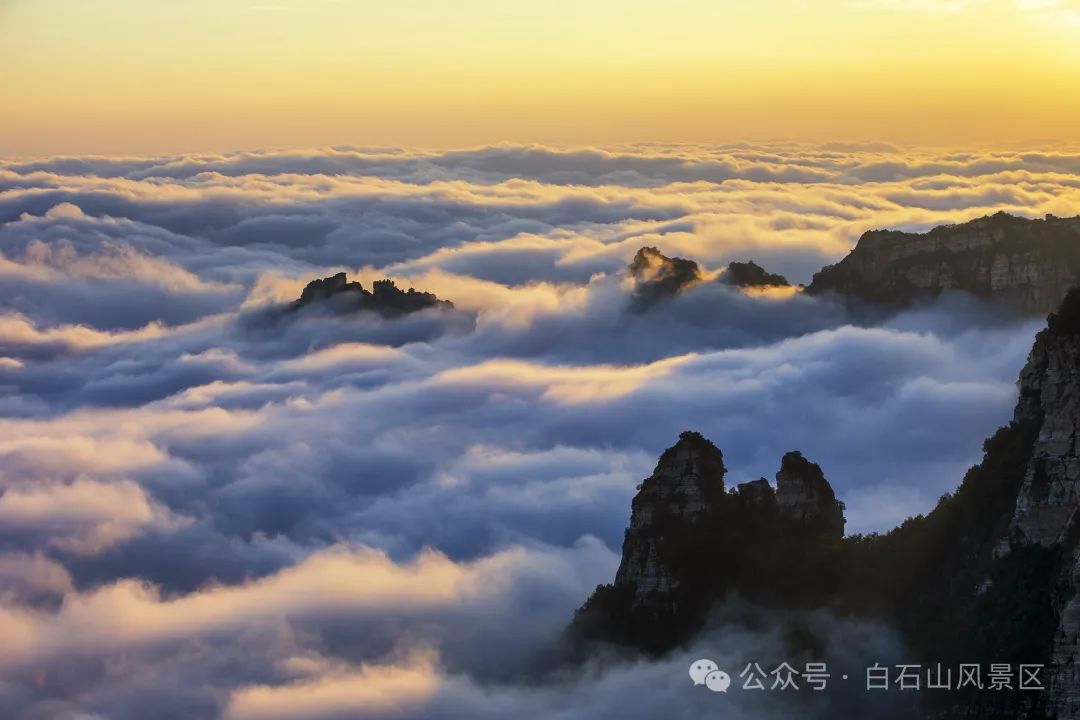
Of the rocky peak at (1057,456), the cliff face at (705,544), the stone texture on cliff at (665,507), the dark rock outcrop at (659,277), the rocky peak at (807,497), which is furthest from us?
the dark rock outcrop at (659,277)

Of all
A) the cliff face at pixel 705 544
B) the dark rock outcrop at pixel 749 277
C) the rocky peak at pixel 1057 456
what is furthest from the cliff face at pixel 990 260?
the rocky peak at pixel 1057 456

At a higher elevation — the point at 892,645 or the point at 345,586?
the point at 345,586

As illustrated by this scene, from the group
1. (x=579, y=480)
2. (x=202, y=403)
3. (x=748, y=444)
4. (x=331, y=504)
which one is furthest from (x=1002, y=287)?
(x=202, y=403)

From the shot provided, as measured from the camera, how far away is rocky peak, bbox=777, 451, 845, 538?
7281cm

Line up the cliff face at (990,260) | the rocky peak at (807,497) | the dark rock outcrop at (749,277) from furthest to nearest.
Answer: the dark rock outcrop at (749,277) < the cliff face at (990,260) < the rocky peak at (807,497)

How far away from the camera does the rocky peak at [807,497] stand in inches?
2867

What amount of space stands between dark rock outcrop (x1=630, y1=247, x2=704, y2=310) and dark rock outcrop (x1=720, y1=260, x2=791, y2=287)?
10.7 ft

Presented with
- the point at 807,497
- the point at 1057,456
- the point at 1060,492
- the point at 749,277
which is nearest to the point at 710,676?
the point at 807,497

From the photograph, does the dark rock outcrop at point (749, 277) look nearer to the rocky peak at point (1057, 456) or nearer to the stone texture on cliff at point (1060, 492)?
the stone texture on cliff at point (1060, 492)

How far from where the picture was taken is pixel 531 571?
99438 mm

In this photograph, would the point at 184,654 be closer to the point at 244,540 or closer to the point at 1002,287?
the point at 244,540

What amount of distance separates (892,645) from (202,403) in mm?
138584

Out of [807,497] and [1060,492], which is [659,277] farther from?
[1060,492]

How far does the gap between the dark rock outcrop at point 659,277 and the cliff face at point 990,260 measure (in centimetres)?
3845
